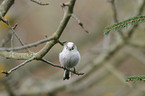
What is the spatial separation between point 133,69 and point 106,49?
1868 millimetres

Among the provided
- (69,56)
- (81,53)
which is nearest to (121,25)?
(69,56)

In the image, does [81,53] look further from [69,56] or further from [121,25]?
[121,25]

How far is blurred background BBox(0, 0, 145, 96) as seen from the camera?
2838 millimetres

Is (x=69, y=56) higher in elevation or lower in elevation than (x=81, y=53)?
lower

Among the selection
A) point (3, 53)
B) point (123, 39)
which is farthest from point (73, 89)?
point (3, 53)

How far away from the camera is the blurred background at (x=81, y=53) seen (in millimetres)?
2838

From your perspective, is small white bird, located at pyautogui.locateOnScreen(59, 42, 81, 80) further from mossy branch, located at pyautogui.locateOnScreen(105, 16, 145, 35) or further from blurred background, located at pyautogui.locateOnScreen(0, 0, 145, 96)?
blurred background, located at pyautogui.locateOnScreen(0, 0, 145, 96)

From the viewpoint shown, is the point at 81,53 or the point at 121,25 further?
the point at 81,53

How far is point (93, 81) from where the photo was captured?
3.12 meters

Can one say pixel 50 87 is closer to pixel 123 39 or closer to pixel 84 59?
pixel 84 59

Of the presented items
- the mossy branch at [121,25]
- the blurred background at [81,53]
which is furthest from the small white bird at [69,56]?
the blurred background at [81,53]

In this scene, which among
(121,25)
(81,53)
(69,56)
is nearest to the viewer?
(121,25)

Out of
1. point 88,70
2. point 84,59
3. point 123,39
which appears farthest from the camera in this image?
point 84,59

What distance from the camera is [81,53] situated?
4.30m
